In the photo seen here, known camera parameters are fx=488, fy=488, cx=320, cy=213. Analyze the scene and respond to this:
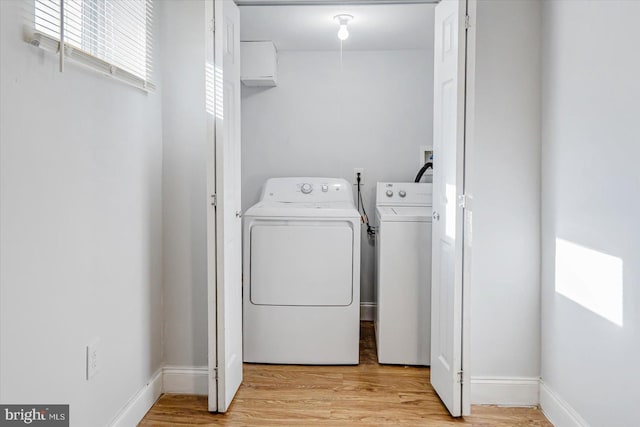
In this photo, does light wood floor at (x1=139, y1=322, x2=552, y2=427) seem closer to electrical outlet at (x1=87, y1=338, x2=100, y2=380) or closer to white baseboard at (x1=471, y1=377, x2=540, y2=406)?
white baseboard at (x1=471, y1=377, x2=540, y2=406)

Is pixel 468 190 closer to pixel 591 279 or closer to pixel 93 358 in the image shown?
pixel 591 279

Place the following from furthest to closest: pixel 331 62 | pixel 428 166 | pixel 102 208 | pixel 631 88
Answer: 1. pixel 331 62
2. pixel 428 166
3. pixel 102 208
4. pixel 631 88

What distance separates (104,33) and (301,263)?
1606 mm

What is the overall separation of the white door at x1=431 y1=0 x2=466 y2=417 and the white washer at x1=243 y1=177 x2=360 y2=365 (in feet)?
1.79

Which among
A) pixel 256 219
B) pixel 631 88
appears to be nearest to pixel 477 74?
pixel 631 88

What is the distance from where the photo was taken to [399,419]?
2252mm

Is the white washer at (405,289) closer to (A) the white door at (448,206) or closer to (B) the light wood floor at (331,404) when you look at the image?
(B) the light wood floor at (331,404)

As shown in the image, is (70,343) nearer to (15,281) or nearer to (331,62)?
(15,281)

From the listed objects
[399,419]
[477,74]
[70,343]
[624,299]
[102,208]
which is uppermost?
[477,74]

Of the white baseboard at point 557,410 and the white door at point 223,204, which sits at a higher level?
the white door at point 223,204

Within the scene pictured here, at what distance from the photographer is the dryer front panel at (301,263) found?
2908mm

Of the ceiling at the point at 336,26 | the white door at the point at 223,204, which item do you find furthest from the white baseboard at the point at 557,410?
the ceiling at the point at 336,26

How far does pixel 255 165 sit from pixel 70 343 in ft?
7.90

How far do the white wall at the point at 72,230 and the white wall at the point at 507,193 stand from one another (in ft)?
5.28
